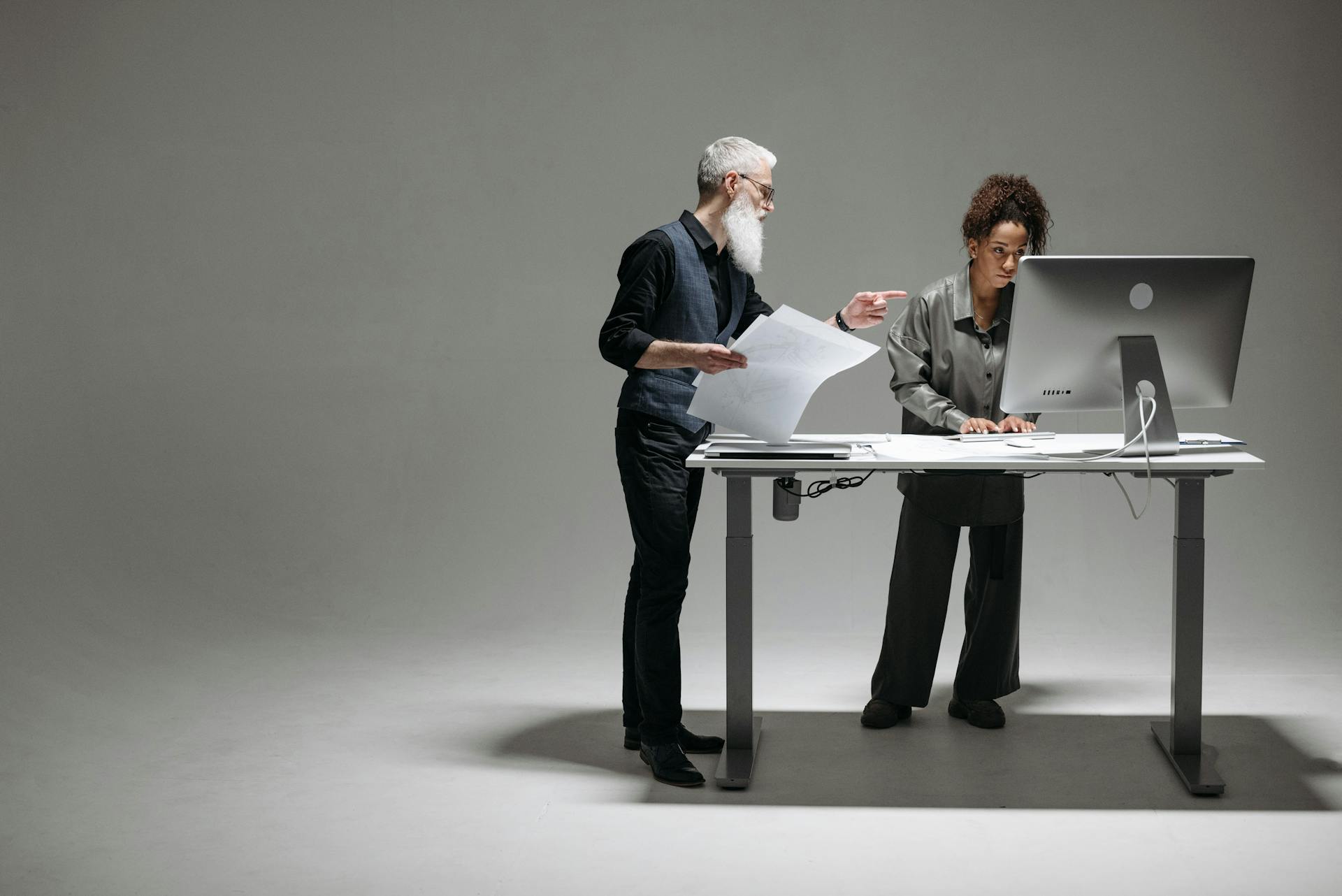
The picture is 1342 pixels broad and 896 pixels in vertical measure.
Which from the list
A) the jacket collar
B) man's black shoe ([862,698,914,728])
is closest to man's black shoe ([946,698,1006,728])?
man's black shoe ([862,698,914,728])

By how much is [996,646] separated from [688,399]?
4.04 feet

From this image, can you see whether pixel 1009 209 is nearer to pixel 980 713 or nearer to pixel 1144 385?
pixel 1144 385

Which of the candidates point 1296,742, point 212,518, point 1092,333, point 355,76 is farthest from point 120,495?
point 1296,742

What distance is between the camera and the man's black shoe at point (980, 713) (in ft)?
12.1

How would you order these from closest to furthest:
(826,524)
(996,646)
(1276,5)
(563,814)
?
1. (563,814)
2. (996,646)
3. (1276,5)
4. (826,524)

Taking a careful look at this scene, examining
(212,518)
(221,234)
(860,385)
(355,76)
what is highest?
(355,76)

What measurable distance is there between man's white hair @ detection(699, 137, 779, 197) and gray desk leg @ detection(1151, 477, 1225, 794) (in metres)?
1.27

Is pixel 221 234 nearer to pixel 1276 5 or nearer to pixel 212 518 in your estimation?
pixel 212 518

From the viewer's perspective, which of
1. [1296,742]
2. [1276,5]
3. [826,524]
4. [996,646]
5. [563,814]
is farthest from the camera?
[826,524]

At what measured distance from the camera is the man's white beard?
3.21 meters

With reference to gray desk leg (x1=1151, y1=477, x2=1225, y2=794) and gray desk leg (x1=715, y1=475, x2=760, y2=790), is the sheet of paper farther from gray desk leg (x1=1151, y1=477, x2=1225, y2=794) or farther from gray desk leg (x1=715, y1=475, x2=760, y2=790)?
gray desk leg (x1=1151, y1=477, x2=1225, y2=794)

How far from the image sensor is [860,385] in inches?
201

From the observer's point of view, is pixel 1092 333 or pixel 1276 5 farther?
pixel 1276 5

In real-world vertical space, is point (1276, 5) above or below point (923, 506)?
above
